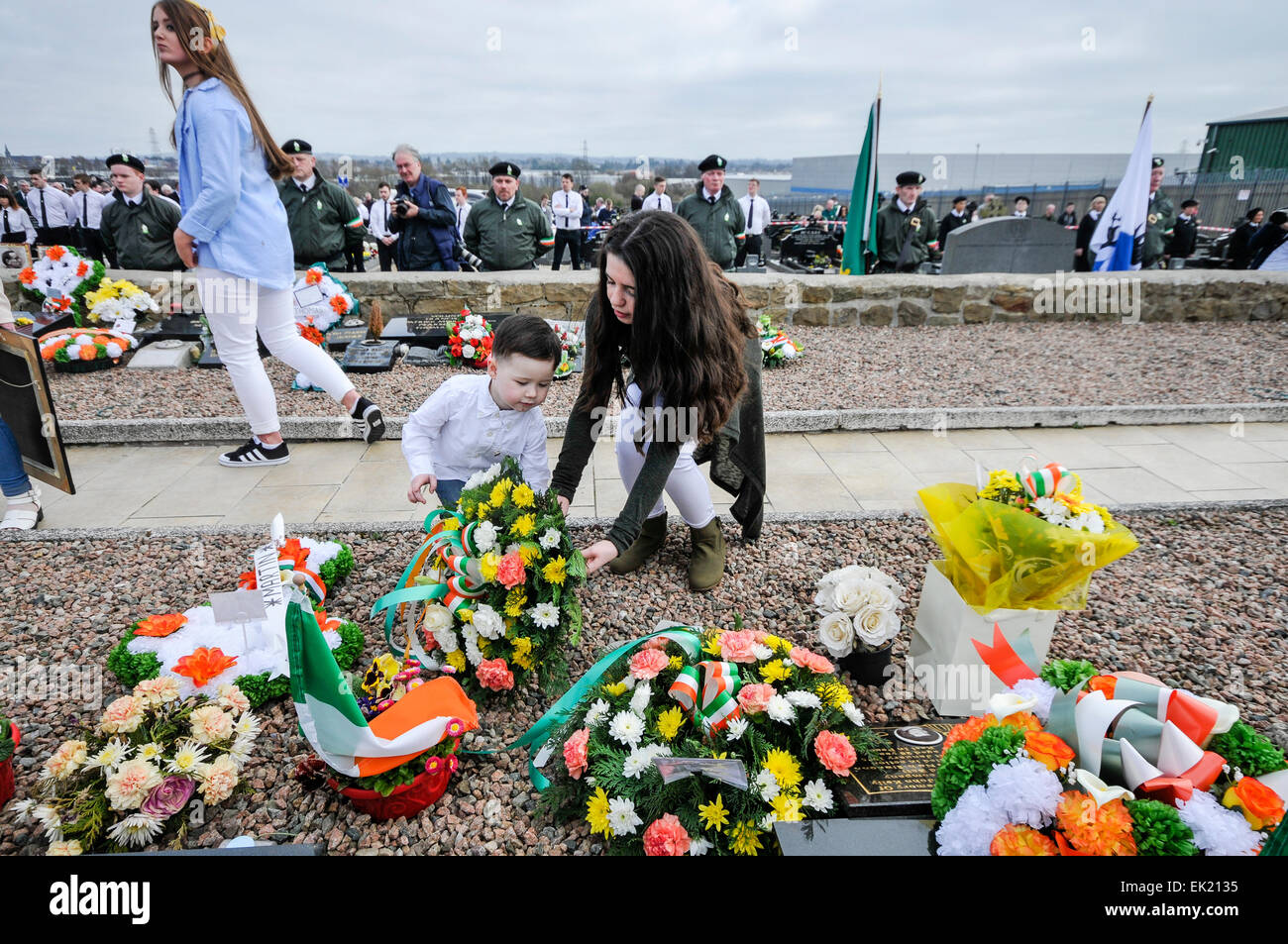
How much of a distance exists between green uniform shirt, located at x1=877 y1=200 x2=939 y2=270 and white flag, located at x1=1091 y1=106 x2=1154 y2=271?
7.37ft

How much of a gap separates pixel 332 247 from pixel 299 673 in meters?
6.52

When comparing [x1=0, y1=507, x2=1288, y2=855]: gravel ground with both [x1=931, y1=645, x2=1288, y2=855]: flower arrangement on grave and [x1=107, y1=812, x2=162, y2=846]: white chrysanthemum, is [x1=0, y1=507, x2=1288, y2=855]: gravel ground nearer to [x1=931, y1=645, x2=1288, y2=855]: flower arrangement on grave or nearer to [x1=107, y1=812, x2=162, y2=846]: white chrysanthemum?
[x1=107, y1=812, x2=162, y2=846]: white chrysanthemum

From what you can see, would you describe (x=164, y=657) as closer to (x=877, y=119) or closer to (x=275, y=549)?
(x=275, y=549)

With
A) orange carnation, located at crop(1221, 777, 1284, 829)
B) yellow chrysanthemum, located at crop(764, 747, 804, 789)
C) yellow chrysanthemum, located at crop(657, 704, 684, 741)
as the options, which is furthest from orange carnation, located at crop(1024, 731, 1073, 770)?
yellow chrysanthemum, located at crop(657, 704, 684, 741)

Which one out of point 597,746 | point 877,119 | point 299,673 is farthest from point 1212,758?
point 877,119

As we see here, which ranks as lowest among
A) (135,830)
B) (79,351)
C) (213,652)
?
(135,830)

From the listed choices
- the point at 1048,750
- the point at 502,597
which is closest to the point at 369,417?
the point at 502,597

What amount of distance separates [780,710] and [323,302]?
6121 mm

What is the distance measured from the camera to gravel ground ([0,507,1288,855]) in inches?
76.9

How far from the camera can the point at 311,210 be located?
6.90 meters

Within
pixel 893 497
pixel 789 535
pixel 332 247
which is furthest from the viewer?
pixel 332 247

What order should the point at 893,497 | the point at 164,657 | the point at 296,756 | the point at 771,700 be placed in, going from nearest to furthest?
the point at 771,700 < the point at 296,756 < the point at 164,657 < the point at 893,497

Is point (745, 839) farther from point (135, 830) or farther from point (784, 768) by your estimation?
point (135, 830)

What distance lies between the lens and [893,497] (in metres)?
4.05
